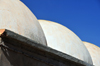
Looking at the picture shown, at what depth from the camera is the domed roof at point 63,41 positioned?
8.51 metres

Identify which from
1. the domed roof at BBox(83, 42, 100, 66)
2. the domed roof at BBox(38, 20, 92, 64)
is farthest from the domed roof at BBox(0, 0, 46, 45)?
the domed roof at BBox(83, 42, 100, 66)

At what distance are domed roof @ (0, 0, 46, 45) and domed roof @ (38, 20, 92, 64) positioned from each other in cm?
203

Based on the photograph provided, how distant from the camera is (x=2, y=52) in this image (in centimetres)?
483

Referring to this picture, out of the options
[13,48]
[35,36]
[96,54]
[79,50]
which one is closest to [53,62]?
[35,36]

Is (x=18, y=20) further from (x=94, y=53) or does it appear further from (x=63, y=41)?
(x=94, y=53)

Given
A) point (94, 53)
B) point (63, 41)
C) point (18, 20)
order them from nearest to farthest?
point (18, 20)
point (63, 41)
point (94, 53)

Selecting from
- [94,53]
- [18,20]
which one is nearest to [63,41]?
[18,20]

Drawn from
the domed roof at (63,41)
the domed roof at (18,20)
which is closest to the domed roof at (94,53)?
the domed roof at (63,41)

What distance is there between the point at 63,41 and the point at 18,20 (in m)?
3.39

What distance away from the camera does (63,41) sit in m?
8.79

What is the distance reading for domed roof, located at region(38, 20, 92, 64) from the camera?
8508 millimetres

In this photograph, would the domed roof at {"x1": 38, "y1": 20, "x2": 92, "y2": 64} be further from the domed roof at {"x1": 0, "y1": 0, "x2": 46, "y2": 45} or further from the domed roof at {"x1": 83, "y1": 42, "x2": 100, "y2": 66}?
the domed roof at {"x1": 83, "y1": 42, "x2": 100, "y2": 66}

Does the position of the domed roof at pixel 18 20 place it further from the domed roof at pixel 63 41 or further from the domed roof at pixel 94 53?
the domed roof at pixel 94 53

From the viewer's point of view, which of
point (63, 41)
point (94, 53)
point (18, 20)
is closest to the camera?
point (18, 20)
